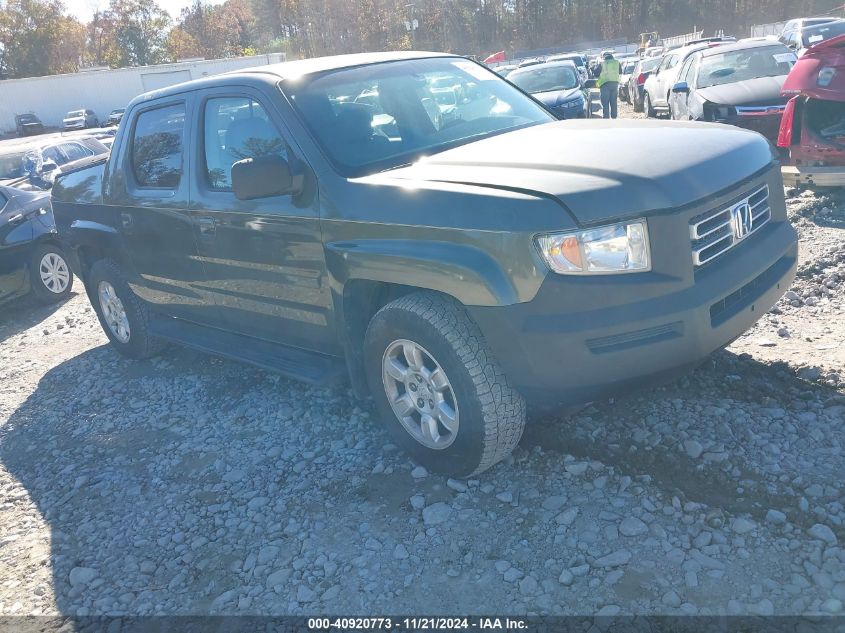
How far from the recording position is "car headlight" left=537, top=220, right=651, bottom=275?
2.93 meters

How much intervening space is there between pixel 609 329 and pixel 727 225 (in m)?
0.83

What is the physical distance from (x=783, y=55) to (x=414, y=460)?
9.95 m

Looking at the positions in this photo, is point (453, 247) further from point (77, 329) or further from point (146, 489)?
point (77, 329)

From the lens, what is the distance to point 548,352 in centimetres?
297

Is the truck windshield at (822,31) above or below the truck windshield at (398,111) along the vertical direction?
above

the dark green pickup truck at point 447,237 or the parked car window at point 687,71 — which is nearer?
the dark green pickup truck at point 447,237

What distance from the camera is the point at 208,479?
4.12 metres

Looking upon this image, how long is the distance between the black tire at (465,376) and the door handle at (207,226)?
141cm

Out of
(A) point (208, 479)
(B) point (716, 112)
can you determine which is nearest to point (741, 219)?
(A) point (208, 479)

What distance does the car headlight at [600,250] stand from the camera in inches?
115

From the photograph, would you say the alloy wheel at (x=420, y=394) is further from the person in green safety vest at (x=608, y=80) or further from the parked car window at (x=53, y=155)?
the person in green safety vest at (x=608, y=80)

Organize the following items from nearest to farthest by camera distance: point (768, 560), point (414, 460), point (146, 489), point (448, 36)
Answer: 1. point (768, 560)
2. point (414, 460)
3. point (146, 489)
4. point (448, 36)

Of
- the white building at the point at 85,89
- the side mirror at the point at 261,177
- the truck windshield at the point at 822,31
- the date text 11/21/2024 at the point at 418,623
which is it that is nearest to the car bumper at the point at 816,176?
the side mirror at the point at 261,177

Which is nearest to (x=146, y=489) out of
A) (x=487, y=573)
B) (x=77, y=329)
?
(x=487, y=573)
